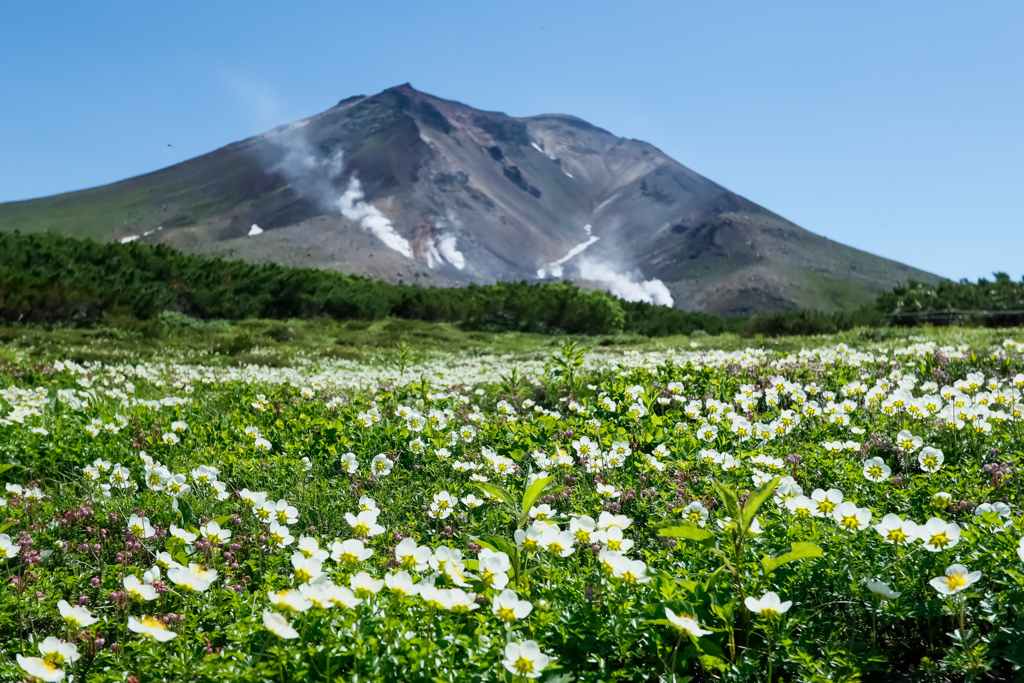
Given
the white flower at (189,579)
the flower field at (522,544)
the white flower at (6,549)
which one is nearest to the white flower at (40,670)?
the flower field at (522,544)

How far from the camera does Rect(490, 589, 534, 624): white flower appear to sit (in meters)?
2.07

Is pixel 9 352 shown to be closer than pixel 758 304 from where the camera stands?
Yes

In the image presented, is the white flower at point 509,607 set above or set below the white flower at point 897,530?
below

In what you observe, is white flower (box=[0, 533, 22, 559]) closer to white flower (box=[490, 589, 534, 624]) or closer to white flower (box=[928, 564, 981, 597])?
white flower (box=[490, 589, 534, 624])

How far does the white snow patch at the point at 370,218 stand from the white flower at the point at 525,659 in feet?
526

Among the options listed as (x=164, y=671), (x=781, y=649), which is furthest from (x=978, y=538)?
(x=164, y=671)

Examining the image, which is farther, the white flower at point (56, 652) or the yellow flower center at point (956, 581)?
the yellow flower center at point (956, 581)

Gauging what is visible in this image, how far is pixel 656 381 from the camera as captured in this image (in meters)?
7.62

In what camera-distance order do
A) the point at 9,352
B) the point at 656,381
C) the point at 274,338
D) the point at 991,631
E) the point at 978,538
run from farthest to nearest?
1. the point at 274,338
2. the point at 9,352
3. the point at 656,381
4. the point at 978,538
5. the point at 991,631

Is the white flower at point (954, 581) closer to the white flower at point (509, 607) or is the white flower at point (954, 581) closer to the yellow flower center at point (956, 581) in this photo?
the yellow flower center at point (956, 581)

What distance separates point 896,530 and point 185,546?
3.09 m

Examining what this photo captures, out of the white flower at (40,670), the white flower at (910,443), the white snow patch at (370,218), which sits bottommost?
the white flower at (40,670)

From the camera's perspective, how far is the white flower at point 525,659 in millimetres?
1884

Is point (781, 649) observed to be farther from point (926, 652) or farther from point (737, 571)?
point (926, 652)
